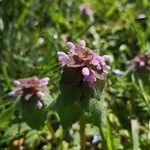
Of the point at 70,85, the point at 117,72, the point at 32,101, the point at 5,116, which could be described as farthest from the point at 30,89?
the point at 117,72

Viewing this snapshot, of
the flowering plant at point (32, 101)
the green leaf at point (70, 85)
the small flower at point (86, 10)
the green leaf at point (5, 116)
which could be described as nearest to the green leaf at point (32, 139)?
the green leaf at point (5, 116)

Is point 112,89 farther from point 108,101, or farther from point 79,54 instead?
point 79,54

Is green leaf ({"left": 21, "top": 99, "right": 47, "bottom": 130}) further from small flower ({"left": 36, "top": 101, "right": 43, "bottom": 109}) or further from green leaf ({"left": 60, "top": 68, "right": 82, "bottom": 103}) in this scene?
green leaf ({"left": 60, "top": 68, "right": 82, "bottom": 103})

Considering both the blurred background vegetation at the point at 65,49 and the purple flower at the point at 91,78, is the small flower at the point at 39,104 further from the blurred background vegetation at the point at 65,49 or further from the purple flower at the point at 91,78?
the purple flower at the point at 91,78

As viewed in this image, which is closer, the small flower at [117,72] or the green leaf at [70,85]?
the green leaf at [70,85]

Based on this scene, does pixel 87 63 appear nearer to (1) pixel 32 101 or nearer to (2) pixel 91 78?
(2) pixel 91 78

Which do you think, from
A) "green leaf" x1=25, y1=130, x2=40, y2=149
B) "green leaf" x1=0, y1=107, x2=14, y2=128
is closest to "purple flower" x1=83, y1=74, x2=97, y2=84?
"green leaf" x1=0, y1=107, x2=14, y2=128
